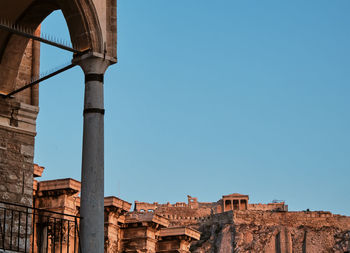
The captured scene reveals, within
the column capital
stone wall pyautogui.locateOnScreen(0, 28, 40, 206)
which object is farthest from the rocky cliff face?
the column capital

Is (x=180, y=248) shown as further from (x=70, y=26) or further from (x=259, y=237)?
(x=259, y=237)

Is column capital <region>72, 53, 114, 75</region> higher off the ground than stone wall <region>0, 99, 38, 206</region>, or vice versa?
column capital <region>72, 53, 114, 75</region>

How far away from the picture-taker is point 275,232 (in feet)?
390

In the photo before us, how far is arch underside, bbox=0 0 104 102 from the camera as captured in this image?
454 inches

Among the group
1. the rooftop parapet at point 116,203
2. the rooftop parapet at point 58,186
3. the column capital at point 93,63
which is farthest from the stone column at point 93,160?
the rooftop parapet at point 116,203

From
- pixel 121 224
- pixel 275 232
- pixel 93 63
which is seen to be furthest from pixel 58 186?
pixel 275 232

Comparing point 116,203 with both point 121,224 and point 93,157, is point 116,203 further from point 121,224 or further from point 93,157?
point 93,157

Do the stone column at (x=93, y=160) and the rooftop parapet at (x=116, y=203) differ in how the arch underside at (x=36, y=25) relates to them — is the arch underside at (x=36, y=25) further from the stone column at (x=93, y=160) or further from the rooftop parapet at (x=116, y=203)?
the rooftop parapet at (x=116, y=203)

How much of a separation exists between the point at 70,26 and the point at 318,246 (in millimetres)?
112053

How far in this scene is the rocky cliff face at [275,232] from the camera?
116m

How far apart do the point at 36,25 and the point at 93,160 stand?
3.28m

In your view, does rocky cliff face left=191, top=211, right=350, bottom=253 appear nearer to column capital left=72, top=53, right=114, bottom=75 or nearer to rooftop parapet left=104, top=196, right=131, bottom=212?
rooftop parapet left=104, top=196, right=131, bottom=212

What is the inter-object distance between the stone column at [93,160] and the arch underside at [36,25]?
35cm

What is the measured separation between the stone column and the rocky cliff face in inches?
4112
